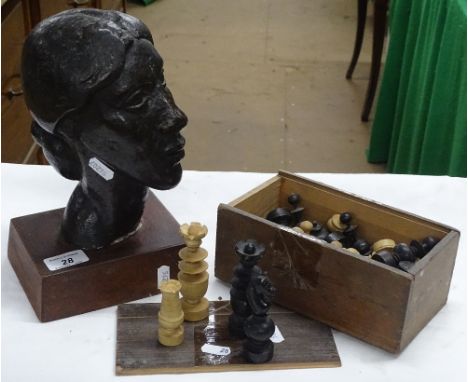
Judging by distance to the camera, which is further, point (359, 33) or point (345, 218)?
point (359, 33)

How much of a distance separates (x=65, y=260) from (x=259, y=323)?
312 mm

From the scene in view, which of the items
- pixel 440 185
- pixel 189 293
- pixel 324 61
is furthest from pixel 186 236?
pixel 324 61

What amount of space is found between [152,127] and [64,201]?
0.39 meters

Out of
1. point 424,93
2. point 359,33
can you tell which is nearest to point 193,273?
point 424,93

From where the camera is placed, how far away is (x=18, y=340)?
1121 millimetres

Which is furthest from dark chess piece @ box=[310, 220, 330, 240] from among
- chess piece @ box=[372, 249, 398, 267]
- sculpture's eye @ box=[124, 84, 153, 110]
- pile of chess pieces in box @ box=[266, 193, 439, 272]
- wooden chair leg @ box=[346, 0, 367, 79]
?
wooden chair leg @ box=[346, 0, 367, 79]

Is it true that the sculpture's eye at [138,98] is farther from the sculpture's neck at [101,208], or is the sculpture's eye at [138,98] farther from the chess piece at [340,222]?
the chess piece at [340,222]

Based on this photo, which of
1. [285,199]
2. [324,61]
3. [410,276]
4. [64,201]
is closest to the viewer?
[410,276]

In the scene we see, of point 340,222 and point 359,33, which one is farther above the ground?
point 340,222

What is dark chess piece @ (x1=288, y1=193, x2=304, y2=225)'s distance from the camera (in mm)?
1291

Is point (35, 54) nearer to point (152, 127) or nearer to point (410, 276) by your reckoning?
point (152, 127)

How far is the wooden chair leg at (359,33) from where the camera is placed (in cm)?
304

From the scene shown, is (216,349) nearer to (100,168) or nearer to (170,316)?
(170,316)

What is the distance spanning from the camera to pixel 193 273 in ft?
3.75
